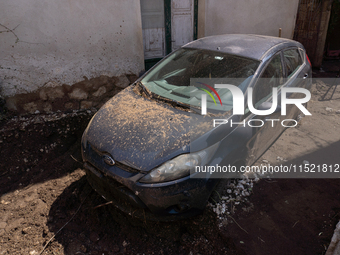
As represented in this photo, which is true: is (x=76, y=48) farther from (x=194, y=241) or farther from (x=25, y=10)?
(x=194, y=241)

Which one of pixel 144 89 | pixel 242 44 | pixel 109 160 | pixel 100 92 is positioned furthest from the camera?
pixel 100 92

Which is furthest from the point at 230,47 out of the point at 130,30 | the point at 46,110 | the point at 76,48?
the point at 46,110

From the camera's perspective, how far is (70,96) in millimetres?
4836

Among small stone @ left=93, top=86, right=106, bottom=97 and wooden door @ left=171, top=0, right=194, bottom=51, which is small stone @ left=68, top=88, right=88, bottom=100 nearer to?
small stone @ left=93, top=86, right=106, bottom=97

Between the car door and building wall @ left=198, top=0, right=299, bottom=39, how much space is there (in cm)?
318

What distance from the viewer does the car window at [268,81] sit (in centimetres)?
298

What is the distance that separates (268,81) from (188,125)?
53.7 inches

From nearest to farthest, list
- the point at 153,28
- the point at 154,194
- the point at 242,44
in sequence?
the point at 154,194 < the point at 242,44 < the point at 153,28

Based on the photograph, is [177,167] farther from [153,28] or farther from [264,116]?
[153,28]

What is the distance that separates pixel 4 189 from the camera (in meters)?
3.18

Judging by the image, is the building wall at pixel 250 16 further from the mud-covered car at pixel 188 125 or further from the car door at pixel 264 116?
the car door at pixel 264 116

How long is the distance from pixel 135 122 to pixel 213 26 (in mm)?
4538

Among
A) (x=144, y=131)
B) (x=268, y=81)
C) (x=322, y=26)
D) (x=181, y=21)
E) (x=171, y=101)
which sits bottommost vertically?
(x=144, y=131)

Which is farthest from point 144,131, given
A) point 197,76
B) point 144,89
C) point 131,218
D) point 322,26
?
point 322,26
